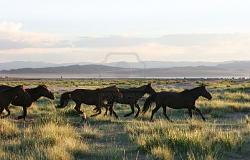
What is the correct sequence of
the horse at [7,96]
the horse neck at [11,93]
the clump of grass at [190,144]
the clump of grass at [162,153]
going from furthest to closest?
the horse neck at [11,93], the horse at [7,96], the clump of grass at [190,144], the clump of grass at [162,153]

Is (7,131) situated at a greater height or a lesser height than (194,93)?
lesser

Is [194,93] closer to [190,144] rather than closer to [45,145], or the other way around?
[190,144]

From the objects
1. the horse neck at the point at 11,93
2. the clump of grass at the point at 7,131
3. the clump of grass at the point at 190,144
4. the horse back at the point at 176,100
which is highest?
the horse neck at the point at 11,93

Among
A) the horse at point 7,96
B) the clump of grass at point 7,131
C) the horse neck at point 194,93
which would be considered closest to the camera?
the clump of grass at point 7,131

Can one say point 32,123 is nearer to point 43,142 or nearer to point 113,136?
point 113,136

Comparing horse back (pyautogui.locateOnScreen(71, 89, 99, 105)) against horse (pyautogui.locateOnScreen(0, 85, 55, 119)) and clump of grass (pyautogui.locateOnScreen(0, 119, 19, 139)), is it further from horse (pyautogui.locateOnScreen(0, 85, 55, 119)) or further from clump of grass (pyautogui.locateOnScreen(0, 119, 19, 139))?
clump of grass (pyautogui.locateOnScreen(0, 119, 19, 139))

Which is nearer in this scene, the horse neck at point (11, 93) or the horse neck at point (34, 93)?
the horse neck at point (11, 93)

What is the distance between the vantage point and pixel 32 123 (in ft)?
62.2

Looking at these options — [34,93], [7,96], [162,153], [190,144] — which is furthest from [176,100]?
[162,153]

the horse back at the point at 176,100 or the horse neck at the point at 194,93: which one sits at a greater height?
the horse neck at the point at 194,93

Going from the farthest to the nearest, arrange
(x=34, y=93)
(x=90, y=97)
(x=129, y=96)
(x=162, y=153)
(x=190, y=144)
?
1. (x=129, y=96)
2. (x=34, y=93)
3. (x=90, y=97)
4. (x=190, y=144)
5. (x=162, y=153)

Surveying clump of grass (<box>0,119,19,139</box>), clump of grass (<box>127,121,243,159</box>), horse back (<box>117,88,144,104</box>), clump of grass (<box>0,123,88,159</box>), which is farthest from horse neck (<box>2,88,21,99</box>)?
clump of grass (<box>127,121,243,159</box>)

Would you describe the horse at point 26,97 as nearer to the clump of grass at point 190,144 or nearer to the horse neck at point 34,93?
the horse neck at point 34,93

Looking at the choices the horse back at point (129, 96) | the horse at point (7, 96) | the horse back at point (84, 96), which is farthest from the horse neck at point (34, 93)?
the horse back at point (129, 96)
